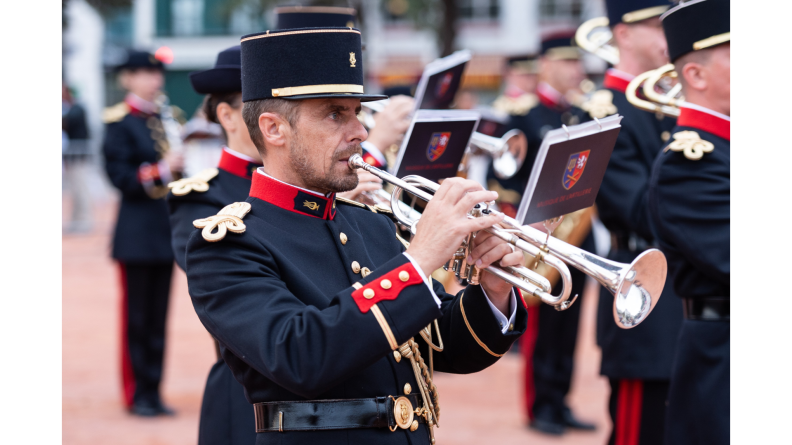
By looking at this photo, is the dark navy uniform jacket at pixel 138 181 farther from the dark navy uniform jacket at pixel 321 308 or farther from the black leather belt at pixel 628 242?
the dark navy uniform jacket at pixel 321 308

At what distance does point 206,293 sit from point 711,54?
2.14 m

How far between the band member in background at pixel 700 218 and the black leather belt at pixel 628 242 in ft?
3.12

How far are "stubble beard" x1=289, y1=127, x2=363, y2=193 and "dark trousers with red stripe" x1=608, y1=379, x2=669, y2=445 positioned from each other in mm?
2278

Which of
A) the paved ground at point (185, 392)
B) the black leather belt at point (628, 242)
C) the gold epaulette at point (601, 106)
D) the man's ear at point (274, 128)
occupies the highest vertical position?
the gold epaulette at point (601, 106)

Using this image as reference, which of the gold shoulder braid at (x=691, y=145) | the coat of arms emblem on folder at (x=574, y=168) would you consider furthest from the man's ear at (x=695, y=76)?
the coat of arms emblem on folder at (x=574, y=168)

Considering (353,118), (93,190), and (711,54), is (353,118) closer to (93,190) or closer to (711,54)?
(711,54)

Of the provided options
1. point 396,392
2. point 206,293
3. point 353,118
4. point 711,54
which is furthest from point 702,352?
point 206,293

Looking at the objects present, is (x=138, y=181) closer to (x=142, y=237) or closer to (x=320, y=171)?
(x=142, y=237)

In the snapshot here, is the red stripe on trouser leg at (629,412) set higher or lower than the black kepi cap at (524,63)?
lower

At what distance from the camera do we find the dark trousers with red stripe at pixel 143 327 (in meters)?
6.58

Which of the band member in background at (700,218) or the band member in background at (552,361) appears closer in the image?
the band member in background at (700,218)

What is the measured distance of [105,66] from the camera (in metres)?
32.3

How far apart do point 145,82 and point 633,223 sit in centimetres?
419

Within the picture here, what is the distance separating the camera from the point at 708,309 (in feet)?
11.0
